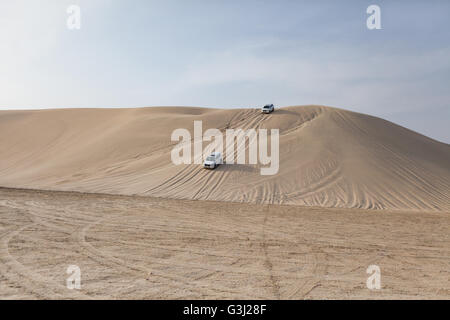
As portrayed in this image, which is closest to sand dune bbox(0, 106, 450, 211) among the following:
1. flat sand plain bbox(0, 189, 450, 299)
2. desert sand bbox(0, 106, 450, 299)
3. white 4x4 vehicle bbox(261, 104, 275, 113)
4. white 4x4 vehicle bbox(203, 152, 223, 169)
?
desert sand bbox(0, 106, 450, 299)

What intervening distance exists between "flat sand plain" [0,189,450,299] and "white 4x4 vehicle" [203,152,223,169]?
31.2ft

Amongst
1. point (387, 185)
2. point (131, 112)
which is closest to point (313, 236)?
point (387, 185)

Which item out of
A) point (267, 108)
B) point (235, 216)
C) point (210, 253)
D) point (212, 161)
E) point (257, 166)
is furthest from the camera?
point (267, 108)

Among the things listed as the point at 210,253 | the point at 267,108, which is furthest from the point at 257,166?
the point at 210,253

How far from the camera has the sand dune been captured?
74.3 ft

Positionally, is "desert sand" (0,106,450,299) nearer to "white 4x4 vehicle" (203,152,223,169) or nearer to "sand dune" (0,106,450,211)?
"sand dune" (0,106,450,211)

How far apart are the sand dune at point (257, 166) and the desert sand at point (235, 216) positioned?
0.15 metres

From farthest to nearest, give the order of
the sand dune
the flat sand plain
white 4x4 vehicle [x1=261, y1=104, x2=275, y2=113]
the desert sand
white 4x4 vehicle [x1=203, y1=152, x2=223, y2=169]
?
1. white 4x4 vehicle [x1=261, y1=104, x2=275, y2=113]
2. white 4x4 vehicle [x1=203, y1=152, x2=223, y2=169]
3. the sand dune
4. the desert sand
5. the flat sand plain

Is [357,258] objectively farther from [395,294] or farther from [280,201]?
[280,201]

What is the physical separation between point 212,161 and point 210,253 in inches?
668

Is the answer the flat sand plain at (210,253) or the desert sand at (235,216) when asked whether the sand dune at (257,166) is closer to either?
the desert sand at (235,216)

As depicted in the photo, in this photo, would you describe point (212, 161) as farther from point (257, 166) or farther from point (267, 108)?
point (267, 108)

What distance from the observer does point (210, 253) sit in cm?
927

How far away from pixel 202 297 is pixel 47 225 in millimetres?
7612
